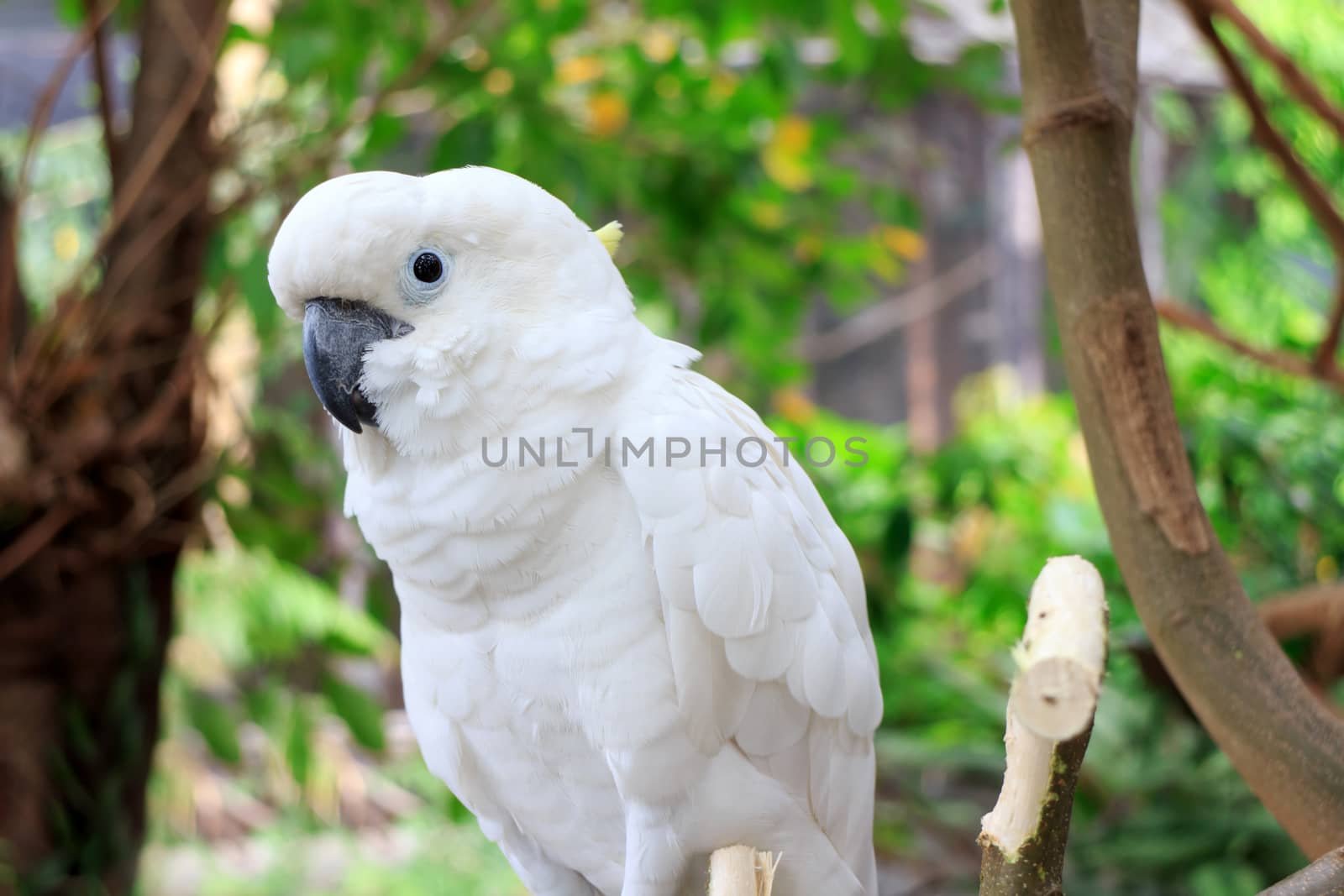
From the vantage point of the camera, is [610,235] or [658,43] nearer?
[610,235]

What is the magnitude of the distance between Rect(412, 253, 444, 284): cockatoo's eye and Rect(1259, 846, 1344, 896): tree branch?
0.73 m

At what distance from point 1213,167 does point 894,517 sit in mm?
1514

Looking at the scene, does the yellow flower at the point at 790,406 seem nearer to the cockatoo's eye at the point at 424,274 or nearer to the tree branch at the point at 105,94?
the tree branch at the point at 105,94

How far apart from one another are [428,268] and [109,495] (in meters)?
1.25

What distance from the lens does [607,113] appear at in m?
2.18

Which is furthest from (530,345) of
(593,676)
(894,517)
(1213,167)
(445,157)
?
(1213,167)

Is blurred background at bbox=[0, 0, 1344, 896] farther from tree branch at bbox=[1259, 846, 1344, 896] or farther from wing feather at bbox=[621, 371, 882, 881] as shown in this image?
tree branch at bbox=[1259, 846, 1344, 896]

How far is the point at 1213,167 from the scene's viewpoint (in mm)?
2721

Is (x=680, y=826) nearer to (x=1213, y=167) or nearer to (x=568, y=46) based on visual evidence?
(x=568, y=46)

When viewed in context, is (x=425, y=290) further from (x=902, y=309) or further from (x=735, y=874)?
(x=902, y=309)

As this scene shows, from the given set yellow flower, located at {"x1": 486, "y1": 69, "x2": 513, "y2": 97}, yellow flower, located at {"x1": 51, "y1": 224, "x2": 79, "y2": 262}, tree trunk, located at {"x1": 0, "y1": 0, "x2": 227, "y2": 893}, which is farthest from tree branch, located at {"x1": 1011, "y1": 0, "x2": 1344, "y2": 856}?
yellow flower, located at {"x1": 51, "y1": 224, "x2": 79, "y2": 262}

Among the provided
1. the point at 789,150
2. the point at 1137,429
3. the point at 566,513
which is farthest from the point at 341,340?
the point at 789,150

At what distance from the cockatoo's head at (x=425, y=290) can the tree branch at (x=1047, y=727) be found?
0.47 metres

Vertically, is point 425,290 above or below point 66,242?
below
